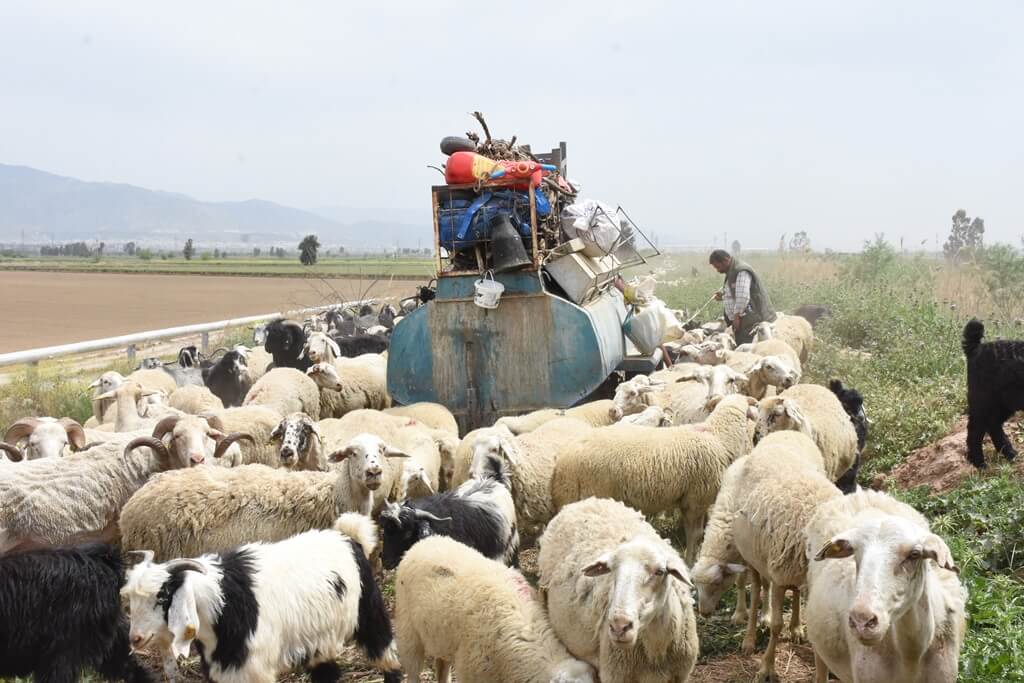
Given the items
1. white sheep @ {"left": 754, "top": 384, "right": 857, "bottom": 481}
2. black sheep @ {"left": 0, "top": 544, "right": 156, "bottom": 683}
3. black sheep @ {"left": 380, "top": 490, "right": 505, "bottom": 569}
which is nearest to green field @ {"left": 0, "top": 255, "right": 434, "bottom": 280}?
white sheep @ {"left": 754, "top": 384, "right": 857, "bottom": 481}

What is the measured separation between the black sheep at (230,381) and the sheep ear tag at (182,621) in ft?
26.6

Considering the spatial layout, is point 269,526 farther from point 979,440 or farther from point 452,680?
point 979,440

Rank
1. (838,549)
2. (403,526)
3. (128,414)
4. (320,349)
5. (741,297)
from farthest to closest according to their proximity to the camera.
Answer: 1. (741,297)
2. (320,349)
3. (128,414)
4. (403,526)
5. (838,549)

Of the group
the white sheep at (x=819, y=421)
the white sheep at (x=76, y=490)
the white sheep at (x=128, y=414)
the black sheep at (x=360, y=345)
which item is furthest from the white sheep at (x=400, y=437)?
the black sheep at (x=360, y=345)

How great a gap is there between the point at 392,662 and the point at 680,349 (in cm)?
808

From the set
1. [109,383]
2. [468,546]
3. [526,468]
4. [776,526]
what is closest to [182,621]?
[468,546]

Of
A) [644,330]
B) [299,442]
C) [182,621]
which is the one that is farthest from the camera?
[644,330]

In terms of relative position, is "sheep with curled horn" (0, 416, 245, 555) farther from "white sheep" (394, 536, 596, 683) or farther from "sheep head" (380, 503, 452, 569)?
"white sheep" (394, 536, 596, 683)

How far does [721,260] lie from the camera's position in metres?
13.4

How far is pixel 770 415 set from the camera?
7137mm

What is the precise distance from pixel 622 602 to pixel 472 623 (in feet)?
3.20

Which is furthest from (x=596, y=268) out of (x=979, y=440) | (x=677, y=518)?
(x=979, y=440)

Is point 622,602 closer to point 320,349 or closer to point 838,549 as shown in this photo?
point 838,549

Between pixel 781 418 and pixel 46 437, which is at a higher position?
pixel 781 418
